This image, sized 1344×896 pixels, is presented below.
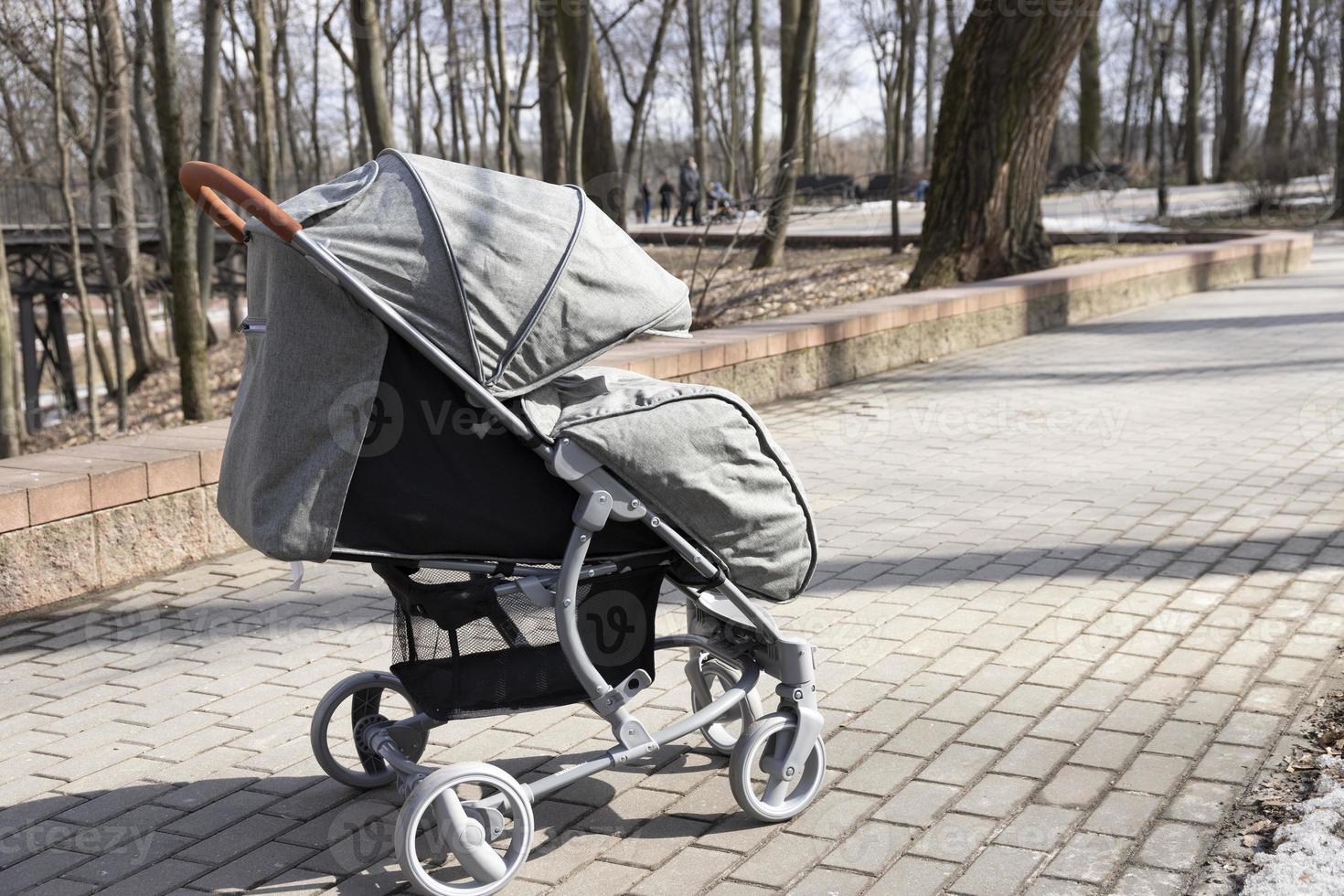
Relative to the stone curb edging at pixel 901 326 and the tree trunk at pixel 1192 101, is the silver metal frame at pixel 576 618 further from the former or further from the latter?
the tree trunk at pixel 1192 101

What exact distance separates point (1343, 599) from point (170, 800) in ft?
12.4

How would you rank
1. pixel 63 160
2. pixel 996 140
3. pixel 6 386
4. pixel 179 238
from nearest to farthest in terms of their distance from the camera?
pixel 6 386 → pixel 179 238 → pixel 996 140 → pixel 63 160

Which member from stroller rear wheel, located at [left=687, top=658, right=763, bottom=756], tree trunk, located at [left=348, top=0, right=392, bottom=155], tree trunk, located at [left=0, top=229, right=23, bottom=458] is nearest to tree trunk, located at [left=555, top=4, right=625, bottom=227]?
tree trunk, located at [left=348, top=0, right=392, bottom=155]

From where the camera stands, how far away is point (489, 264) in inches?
111

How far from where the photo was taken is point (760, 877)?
299 cm

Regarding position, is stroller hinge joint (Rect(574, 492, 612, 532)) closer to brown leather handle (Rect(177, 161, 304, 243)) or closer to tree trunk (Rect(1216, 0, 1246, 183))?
brown leather handle (Rect(177, 161, 304, 243))

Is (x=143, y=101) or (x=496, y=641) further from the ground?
(x=143, y=101)

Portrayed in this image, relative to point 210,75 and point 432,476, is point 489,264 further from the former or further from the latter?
point 210,75

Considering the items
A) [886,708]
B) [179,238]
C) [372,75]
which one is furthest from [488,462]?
[372,75]

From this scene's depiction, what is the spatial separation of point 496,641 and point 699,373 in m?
5.41

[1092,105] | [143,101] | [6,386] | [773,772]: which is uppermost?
[1092,105]

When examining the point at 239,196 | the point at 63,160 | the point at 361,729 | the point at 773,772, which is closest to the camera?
the point at 239,196

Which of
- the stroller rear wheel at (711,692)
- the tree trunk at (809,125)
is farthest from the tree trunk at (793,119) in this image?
the stroller rear wheel at (711,692)

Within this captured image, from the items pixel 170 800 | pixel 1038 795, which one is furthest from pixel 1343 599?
pixel 170 800
